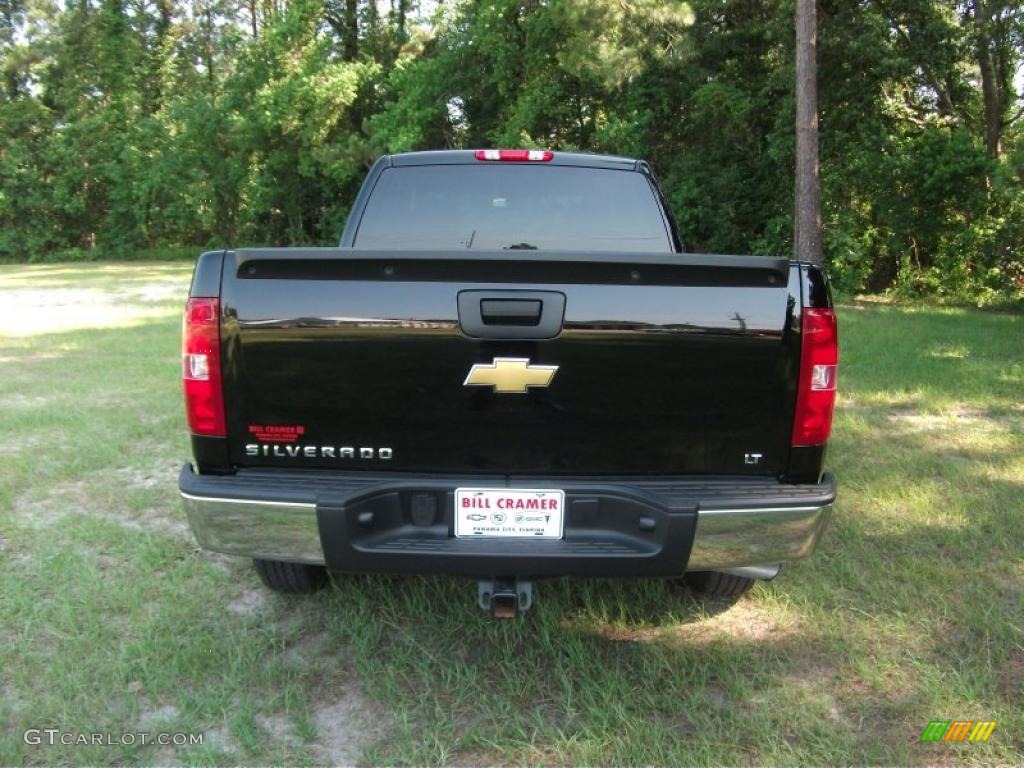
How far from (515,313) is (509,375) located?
0.19 metres

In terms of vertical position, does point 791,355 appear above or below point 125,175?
below

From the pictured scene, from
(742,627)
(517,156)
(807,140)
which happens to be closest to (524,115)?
(807,140)

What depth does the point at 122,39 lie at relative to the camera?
35.3 metres

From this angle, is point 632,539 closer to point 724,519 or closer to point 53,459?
point 724,519

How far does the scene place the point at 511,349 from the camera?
237 centimetres

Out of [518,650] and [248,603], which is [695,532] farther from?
[248,603]

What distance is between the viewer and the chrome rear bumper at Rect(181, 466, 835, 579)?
7.72ft

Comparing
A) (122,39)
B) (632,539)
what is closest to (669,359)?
(632,539)

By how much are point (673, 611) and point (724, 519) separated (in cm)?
105

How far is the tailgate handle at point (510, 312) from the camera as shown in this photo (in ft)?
7.75

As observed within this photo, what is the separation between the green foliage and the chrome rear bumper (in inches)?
393

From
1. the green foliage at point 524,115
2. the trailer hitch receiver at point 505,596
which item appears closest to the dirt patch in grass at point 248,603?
the trailer hitch receiver at point 505,596

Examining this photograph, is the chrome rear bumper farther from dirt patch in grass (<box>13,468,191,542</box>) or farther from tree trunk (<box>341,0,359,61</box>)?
tree trunk (<box>341,0,359,61</box>)

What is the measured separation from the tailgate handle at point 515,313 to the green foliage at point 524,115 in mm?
10281
